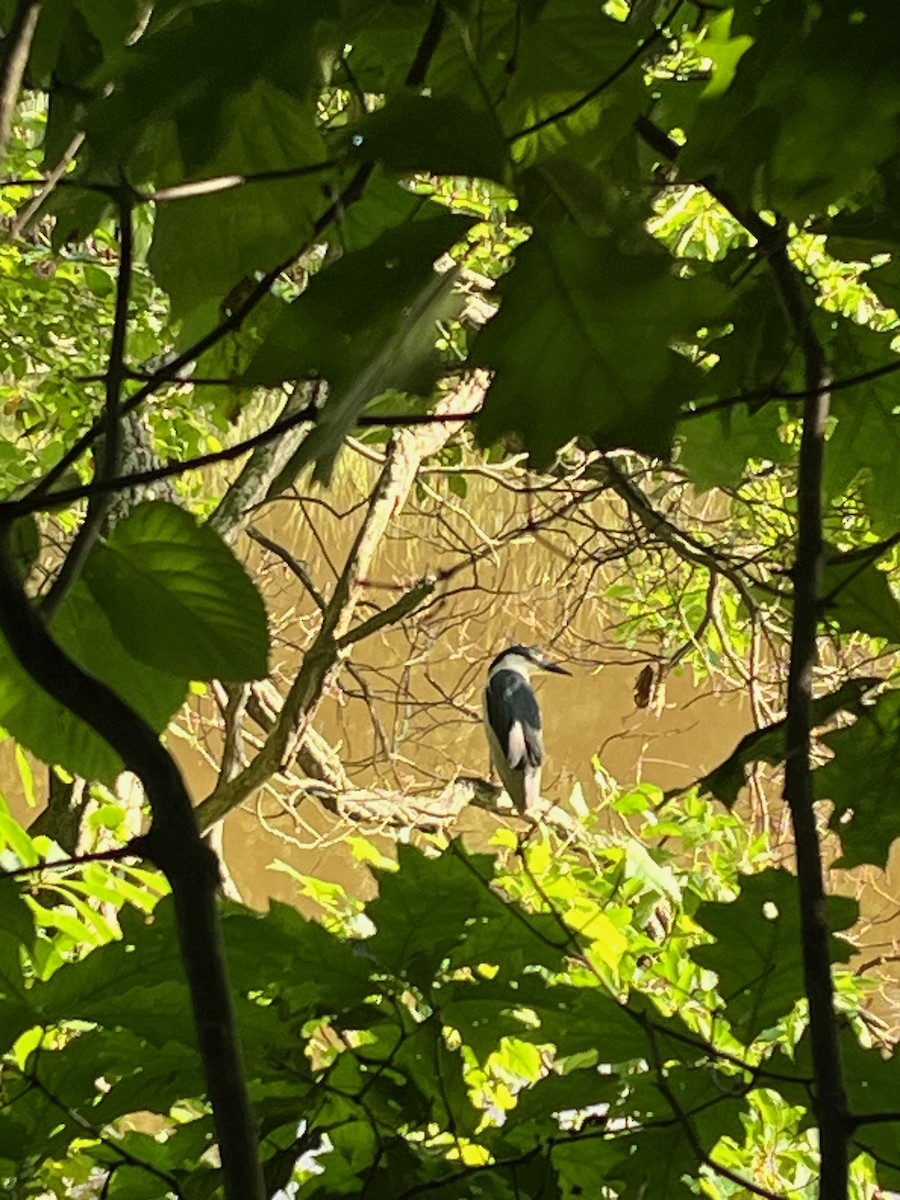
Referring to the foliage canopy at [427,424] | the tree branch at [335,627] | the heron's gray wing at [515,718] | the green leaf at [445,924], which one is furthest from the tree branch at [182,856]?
the heron's gray wing at [515,718]

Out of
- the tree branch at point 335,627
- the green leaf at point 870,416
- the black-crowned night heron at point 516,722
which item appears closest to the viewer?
the green leaf at point 870,416

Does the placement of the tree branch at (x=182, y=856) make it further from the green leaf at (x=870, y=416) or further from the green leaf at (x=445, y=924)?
the green leaf at (x=870, y=416)

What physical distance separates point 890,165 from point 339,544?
2.71 metres

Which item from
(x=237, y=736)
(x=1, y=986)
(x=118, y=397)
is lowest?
(x=1, y=986)

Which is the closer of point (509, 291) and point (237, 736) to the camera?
point (509, 291)

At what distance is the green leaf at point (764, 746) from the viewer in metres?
0.35

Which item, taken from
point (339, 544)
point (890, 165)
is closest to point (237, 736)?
point (339, 544)

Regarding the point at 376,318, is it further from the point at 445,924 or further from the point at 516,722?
the point at 516,722

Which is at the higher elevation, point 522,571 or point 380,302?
point 522,571

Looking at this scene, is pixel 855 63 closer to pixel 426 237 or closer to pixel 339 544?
pixel 426 237

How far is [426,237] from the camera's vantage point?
0.68 ft

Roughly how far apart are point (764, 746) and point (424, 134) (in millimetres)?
218

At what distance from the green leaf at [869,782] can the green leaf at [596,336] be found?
0.18 metres

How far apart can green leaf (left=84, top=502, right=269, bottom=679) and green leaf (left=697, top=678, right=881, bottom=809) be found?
0.13m
